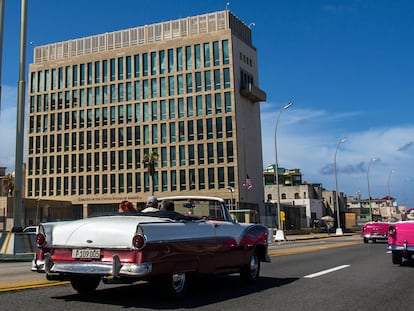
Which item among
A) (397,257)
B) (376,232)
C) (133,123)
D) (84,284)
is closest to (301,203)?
(133,123)

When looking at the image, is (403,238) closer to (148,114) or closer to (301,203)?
(148,114)

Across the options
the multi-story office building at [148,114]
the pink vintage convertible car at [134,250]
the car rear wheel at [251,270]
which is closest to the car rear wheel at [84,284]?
the pink vintage convertible car at [134,250]

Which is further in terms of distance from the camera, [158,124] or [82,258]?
[158,124]

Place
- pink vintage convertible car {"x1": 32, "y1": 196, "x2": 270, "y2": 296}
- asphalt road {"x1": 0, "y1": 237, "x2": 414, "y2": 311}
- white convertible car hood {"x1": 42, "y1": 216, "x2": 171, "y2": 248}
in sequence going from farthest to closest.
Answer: asphalt road {"x1": 0, "y1": 237, "x2": 414, "y2": 311}, white convertible car hood {"x1": 42, "y1": 216, "x2": 171, "y2": 248}, pink vintage convertible car {"x1": 32, "y1": 196, "x2": 270, "y2": 296}

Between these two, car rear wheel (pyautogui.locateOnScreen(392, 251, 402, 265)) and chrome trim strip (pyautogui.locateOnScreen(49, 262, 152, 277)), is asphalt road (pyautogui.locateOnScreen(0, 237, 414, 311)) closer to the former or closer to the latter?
chrome trim strip (pyautogui.locateOnScreen(49, 262, 152, 277))

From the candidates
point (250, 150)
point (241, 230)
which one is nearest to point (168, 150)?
point (250, 150)

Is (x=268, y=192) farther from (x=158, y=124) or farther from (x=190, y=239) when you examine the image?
(x=190, y=239)

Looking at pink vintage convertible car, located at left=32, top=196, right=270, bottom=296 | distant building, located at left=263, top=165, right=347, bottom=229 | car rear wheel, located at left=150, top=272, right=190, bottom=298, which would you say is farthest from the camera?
distant building, located at left=263, top=165, right=347, bottom=229

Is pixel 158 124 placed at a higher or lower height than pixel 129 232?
higher

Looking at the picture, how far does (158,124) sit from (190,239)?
69.3m

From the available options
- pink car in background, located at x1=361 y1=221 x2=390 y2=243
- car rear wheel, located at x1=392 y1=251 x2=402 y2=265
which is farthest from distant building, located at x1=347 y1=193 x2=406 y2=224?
car rear wheel, located at x1=392 y1=251 x2=402 y2=265

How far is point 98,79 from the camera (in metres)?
80.5

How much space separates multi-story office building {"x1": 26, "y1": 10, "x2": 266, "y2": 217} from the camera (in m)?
72.4

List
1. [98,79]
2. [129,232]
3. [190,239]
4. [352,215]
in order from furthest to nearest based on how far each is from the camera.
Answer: [352,215], [98,79], [190,239], [129,232]
